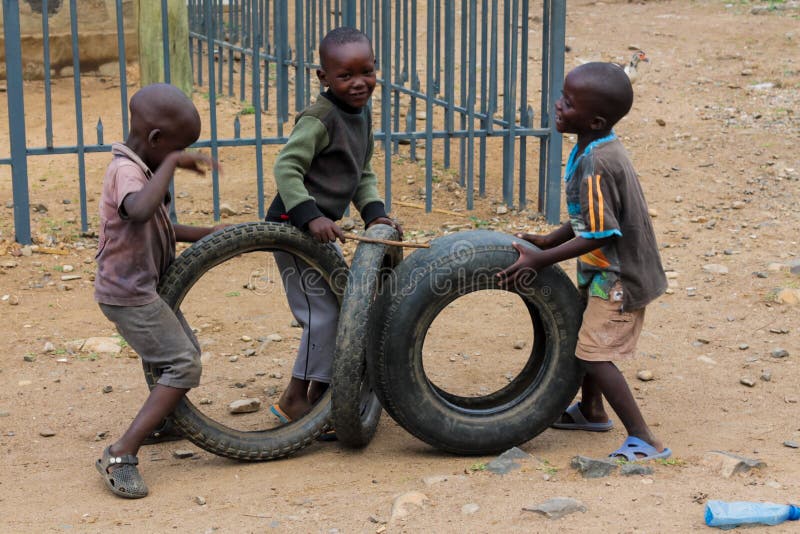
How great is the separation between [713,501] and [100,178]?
624cm

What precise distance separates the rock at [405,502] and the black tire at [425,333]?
490 millimetres

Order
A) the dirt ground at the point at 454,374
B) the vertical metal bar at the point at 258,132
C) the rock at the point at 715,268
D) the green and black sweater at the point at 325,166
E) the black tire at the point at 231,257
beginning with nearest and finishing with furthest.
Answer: the dirt ground at the point at 454,374 < the black tire at the point at 231,257 < the green and black sweater at the point at 325,166 < the rock at the point at 715,268 < the vertical metal bar at the point at 258,132

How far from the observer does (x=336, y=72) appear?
158 inches

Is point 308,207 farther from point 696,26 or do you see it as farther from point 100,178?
point 696,26

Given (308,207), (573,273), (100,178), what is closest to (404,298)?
(308,207)

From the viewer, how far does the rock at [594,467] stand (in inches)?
140

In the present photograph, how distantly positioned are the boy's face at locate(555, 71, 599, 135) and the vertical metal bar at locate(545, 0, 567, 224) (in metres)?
3.76

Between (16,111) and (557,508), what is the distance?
4878 millimetres

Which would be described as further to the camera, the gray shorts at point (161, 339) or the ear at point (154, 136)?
the gray shorts at point (161, 339)

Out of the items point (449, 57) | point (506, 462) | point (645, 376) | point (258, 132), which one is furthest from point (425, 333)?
point (449, 57)

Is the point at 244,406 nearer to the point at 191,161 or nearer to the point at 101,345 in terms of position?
the point at 101,345

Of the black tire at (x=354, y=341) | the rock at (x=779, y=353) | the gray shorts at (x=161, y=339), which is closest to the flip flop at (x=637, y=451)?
the black tire at (x=354, y=341)

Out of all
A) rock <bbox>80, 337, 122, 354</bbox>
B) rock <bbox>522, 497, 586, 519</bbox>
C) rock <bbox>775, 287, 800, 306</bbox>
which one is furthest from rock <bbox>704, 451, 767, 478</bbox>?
rock <bbox>80, 337, 122, 354</bbox>

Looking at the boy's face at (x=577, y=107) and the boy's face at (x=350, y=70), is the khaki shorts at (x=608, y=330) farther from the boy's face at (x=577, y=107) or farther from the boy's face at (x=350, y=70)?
the boy's face at (x=350, y=70)
